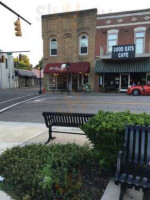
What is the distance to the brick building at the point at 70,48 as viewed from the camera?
84.2ft

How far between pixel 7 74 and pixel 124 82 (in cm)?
3080

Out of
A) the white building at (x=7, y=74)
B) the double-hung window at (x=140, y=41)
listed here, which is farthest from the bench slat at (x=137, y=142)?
the white building at (x=7, y=74)

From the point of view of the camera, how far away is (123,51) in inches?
891

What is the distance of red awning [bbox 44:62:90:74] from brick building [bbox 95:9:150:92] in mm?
1368

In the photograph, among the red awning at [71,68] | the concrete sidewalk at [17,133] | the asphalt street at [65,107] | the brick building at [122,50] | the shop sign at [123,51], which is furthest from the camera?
the red awning at [71,68]

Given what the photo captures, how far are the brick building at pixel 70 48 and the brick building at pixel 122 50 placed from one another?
1.07 metres

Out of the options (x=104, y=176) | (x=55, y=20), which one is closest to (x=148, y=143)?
(x=104, y=176)

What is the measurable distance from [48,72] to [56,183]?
24.7 m

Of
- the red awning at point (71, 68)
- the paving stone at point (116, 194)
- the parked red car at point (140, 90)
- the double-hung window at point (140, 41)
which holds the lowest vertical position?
the paving stone at point (116, 194)

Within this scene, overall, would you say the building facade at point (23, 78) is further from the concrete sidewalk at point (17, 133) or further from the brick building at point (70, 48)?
the concrete sidewalk at point (17, 133)

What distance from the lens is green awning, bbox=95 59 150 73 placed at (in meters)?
23.1

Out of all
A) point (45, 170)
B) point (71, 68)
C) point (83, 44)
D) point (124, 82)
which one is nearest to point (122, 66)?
point (124, 82)

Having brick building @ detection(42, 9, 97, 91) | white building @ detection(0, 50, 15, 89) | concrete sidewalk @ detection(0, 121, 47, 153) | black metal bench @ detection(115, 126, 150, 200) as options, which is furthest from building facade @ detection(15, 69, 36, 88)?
black metal bench @ detection(115, 126, 150, 200)

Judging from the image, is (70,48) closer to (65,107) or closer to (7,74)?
(65,107)
